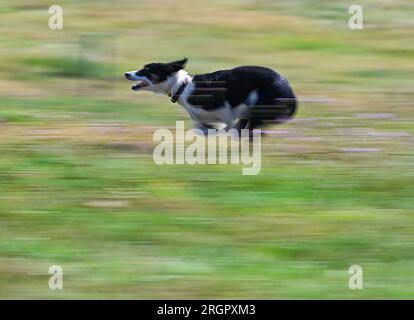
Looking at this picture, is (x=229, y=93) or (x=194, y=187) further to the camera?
(x=229, y=93)

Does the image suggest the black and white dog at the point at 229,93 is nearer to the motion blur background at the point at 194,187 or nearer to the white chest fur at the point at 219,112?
the white chest fur at the point at 219,112

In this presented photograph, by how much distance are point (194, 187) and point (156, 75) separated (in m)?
1.44

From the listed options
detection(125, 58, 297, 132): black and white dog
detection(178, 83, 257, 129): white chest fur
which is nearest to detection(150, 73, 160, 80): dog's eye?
detection(125, 58, 297, 132): black and white dog

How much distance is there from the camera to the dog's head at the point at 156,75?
7.98 meters

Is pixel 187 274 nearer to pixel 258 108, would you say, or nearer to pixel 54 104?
pixel 258 108

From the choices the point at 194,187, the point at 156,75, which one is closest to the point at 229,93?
the point at 156,75

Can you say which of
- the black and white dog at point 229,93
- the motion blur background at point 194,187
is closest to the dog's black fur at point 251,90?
the black and white dog at point 229,93

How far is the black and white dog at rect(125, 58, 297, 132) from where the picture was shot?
787 centimetres

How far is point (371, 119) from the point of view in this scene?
8.64 m

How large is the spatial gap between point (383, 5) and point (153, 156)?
22.5 feet

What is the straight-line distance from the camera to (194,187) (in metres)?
6.85

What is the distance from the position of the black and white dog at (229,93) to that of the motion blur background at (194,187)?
239mm

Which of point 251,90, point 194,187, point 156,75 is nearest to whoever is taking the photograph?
point 194,187

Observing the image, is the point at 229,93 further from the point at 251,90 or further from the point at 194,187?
the point at 194,187
